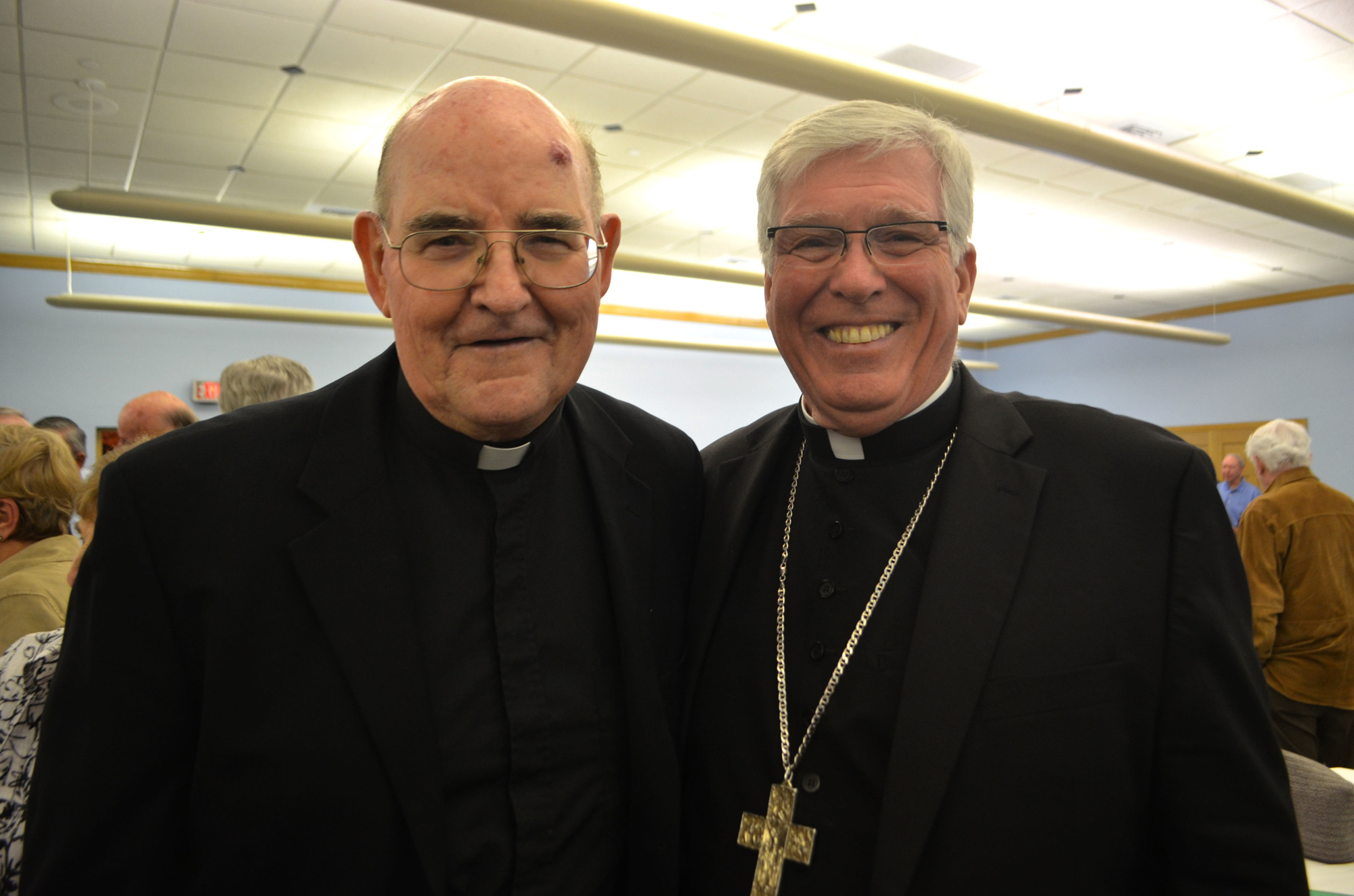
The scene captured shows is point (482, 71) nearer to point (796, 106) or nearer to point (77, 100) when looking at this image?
point (796, 106)

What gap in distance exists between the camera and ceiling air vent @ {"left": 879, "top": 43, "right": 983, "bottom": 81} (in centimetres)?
550

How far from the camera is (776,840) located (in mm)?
1447

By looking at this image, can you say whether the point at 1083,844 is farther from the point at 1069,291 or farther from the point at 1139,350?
the point at 1139,350

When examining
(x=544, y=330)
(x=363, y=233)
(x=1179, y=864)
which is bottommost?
(x=1179, y=864)

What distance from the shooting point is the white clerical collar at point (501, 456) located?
4.97 ft

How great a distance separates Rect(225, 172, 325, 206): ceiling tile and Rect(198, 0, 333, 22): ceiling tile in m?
3.21

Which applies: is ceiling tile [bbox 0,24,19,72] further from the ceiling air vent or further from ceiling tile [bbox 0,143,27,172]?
the ceiling air vent

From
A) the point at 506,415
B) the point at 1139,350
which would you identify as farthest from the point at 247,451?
the point at 1139,350

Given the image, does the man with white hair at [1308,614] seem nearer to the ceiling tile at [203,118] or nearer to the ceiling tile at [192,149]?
the ceiling tile at [203,118]

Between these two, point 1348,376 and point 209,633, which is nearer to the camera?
point 209,633

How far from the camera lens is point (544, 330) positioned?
1.41 metres

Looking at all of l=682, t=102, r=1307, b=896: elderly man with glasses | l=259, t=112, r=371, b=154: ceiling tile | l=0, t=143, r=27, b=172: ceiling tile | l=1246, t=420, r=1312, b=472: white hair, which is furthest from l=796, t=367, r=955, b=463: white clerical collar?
l=0, t=143, r=27, b=172: ceiling tile

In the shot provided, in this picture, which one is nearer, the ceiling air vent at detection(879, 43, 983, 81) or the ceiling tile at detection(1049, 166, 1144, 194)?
the ceiling air vent at detection(879, 43, 983, 81)

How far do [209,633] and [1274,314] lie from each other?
14.5m
